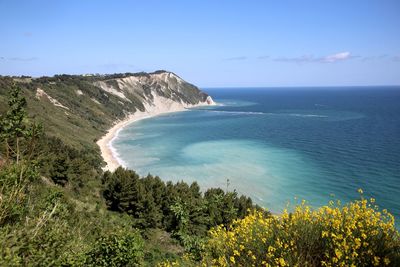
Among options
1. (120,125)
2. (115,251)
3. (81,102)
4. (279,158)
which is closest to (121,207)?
(115,251)

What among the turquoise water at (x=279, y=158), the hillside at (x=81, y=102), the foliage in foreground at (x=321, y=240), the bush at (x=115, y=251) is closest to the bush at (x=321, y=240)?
the foliage in foreground at (x=321, y=240)

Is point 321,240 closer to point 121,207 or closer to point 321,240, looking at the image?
point 321,240

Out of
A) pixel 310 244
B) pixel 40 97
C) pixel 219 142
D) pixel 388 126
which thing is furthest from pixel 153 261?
pixel 388 126

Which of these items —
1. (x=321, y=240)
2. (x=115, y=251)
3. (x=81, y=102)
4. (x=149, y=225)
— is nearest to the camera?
(x=321, y=240)

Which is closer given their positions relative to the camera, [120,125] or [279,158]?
[279,158]

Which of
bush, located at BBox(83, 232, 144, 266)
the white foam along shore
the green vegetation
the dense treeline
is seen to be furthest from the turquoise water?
bush, located at BBox(83, 232, 144, 266)

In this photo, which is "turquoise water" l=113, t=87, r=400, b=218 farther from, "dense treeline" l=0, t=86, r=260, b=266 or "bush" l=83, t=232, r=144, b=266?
"bush" l=83, t=232, r=144, b=266

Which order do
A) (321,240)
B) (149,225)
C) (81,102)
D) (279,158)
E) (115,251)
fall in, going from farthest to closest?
(81,102) → (279,158) → (149,225) → (115,251) → (321,240)

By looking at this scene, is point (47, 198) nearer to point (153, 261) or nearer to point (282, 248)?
point (153, 261)

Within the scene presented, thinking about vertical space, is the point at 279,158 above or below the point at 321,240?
below
